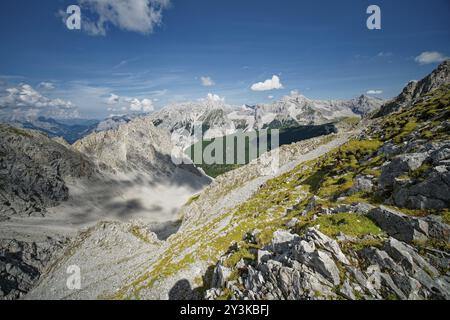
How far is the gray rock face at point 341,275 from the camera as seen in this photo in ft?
41.3

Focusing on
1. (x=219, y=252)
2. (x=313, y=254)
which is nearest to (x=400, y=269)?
(x=313, y=254)

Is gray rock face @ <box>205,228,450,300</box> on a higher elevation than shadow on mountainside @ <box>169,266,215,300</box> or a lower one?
higher

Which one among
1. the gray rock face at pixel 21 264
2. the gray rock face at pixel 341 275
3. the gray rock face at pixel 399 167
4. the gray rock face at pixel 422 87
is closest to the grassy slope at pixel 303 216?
the gray rock face at pixel 341 275

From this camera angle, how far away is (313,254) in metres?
15.8

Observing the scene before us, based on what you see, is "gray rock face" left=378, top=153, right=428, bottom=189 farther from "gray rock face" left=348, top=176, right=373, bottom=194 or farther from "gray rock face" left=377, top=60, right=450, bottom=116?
"gray rock face" left=377, top=60, right=450, bottom=116

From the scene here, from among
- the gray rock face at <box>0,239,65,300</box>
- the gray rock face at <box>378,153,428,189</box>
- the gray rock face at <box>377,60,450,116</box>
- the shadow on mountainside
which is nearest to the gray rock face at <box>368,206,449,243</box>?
the gray rock face at <box>378,153,428,189</box>

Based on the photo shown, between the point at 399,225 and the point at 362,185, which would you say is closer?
the point at 399,225

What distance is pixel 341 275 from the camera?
14648 mm

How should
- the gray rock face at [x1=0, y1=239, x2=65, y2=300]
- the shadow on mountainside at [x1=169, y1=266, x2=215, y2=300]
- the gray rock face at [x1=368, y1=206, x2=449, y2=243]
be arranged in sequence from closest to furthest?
the gray rock face at [x1=368, y1=206, x2=449, y2=243] → the shadow on mountainside at [x1=169, y1=266, x2=215, y2=300] → the gray rock face at [x1=0, y1=239, x2=65, y2=300]

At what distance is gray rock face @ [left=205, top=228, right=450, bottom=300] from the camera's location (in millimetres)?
12602

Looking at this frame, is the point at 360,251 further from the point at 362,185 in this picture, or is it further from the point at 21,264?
the point at 21,264

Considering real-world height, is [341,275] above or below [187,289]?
above

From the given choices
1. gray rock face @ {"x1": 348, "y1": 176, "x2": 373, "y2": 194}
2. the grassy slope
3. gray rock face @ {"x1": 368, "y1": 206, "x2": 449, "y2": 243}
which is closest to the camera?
gray rock face @ {"x1": 368, "y1": 206, "x2": 449, "y2": 243}

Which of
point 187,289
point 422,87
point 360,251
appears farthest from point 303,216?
point 422,87
